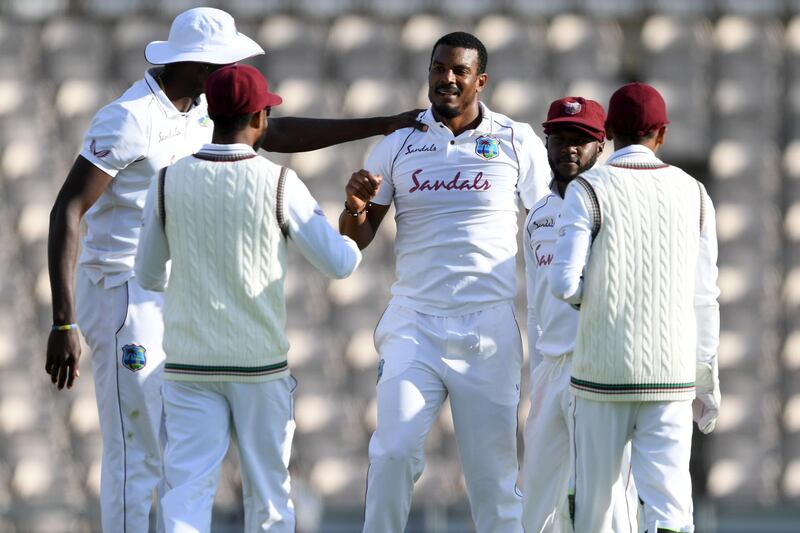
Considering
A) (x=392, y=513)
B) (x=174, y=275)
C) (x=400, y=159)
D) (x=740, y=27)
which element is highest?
(x=740, y=27)

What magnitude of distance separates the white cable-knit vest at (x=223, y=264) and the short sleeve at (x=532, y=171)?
1.00 m

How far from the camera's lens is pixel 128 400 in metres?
4.42

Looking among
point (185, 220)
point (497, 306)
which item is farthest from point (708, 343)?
point (185, 220)

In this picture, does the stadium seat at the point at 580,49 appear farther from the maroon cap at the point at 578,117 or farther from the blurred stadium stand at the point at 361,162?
the maroon cap at the point at 578,117

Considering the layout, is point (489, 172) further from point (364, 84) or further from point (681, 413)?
point (364, 84)

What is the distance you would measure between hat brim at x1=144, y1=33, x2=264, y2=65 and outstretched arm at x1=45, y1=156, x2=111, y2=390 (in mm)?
413

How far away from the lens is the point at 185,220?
3869 mm

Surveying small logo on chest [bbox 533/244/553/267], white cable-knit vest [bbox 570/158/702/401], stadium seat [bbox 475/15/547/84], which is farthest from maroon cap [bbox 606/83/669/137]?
stadium seat [bbox 475/15/547/84]

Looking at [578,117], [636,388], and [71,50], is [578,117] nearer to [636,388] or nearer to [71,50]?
[636,388]

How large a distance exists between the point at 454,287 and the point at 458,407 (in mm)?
377

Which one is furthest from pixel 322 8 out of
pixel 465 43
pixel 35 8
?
pixel 465 43

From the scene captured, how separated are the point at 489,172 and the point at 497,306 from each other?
0.43 meters

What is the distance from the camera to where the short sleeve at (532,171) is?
4590 mm

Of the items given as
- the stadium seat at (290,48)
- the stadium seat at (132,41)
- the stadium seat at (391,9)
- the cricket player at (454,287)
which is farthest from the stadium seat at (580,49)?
the cricket player at (454,287)
